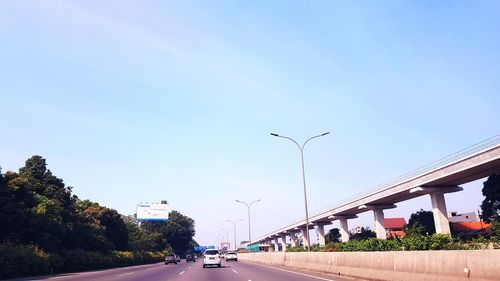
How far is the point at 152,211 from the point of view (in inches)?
3307

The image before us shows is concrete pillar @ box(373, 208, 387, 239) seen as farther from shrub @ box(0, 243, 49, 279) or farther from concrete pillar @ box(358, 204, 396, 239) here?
shrub @ box(0, 243, 49, 279)

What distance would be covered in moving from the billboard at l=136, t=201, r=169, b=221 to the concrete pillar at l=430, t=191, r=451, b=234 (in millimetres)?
51543

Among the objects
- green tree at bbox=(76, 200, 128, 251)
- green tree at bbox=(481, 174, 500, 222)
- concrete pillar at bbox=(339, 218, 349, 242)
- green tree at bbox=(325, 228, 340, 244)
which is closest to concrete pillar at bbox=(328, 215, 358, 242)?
concrete pillar at bbox=(339, 218, 349, 242)

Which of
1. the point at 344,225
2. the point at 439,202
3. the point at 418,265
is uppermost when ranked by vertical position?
the point at 439,202

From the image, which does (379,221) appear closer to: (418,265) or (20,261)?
(20,261)

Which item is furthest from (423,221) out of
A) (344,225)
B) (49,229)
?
(49,229)

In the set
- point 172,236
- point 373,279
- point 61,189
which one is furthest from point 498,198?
point 172,236

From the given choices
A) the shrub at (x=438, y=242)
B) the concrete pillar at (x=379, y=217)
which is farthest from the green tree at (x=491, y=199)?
the shrub at (x=438, y=242)

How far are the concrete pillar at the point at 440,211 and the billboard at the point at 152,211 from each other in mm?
51543

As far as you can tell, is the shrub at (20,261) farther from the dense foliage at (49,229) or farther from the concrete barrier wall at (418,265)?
the concrete barrier wall at (418,265)

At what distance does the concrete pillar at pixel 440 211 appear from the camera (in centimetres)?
4700

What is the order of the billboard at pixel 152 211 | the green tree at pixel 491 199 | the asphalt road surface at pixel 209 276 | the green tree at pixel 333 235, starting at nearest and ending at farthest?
the asphalt road surface at pixel 209 276
the green tree at pixel 491 199
the billboard at pixel 152 211
the green tree at pixel 333 235

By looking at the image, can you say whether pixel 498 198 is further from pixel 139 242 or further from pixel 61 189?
pixel 139 242

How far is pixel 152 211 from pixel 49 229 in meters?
41.5
